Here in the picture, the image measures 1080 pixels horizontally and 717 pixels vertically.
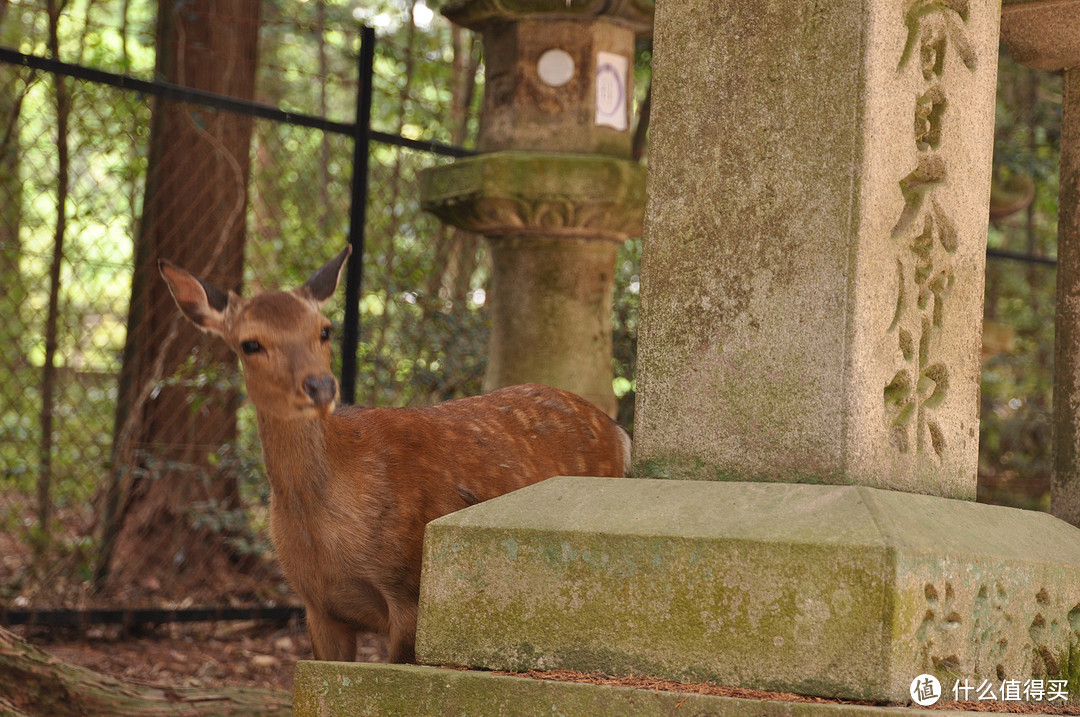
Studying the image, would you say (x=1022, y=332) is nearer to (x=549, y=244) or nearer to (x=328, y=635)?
(x=549, y=244)

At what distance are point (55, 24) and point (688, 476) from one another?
18.8 ft

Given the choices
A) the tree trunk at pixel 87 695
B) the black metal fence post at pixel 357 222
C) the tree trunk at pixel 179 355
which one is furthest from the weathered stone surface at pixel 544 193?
the tree trunk at pixel 87 695

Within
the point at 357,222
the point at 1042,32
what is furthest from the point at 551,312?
the point at 1042,32

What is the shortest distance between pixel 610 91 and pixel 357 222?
143 centimetres

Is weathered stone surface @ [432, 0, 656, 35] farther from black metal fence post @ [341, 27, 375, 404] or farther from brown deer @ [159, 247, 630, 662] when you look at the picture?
brown deer @ [159, 247, 630, 662]

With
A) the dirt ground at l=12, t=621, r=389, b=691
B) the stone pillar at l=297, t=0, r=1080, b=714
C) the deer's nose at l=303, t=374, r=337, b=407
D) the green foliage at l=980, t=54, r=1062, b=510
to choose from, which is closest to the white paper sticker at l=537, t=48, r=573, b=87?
the deer's nose at l=303, t=374, r=337, b=407

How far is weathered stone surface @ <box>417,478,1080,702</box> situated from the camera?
2586 millimetres

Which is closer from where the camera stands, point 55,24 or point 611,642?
point 611,642

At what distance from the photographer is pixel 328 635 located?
13.8 feet

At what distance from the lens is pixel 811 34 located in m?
3.03

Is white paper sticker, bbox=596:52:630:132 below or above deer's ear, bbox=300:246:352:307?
above

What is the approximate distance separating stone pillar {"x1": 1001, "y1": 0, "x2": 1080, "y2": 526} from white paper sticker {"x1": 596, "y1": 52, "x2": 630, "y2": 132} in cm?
212

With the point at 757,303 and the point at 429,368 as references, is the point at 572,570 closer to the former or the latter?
the point at 757,303

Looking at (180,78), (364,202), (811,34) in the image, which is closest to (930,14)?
(811,34)
